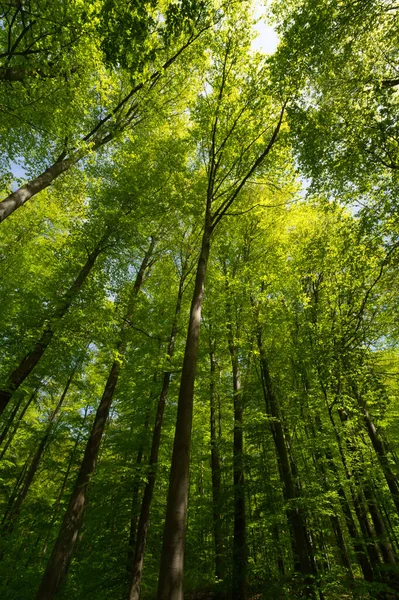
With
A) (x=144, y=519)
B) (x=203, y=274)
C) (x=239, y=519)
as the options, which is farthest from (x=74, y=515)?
(x=203, y=274)

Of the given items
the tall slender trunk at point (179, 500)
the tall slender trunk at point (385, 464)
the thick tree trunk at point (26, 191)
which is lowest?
the tall slender trunk at point (179, 500)

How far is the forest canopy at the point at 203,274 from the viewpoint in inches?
253

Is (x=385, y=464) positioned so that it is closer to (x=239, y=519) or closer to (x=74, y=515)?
(x=239, y=519)

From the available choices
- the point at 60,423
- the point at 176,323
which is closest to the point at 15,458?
the point at 60,423

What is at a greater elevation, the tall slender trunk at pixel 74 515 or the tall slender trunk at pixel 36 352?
the tall slender trunk at pixel 36 352

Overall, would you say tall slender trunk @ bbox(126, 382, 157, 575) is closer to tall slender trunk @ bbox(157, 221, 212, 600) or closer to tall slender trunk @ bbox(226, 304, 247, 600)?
tall slender trunk @ bbox(226, 304, 247, 600)

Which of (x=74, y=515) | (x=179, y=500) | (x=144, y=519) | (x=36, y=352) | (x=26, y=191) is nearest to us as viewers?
(x=179, y=500)

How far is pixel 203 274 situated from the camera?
6625 millimetres

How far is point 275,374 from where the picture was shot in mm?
11289

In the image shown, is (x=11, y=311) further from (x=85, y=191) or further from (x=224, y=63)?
(x=224, y=63)

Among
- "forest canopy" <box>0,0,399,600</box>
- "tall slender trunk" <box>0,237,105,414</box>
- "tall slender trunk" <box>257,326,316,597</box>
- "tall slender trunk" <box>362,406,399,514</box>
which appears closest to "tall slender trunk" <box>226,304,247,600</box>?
"forest canopy" <box>0,0,399,600</box>

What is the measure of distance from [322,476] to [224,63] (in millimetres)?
12677

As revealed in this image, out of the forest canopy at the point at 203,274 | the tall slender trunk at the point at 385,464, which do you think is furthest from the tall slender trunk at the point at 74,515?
the tall slender trunk at the point at 385,464

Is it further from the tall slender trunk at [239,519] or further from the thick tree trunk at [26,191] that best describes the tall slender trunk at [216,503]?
the thick tree trunk at [26,191]
